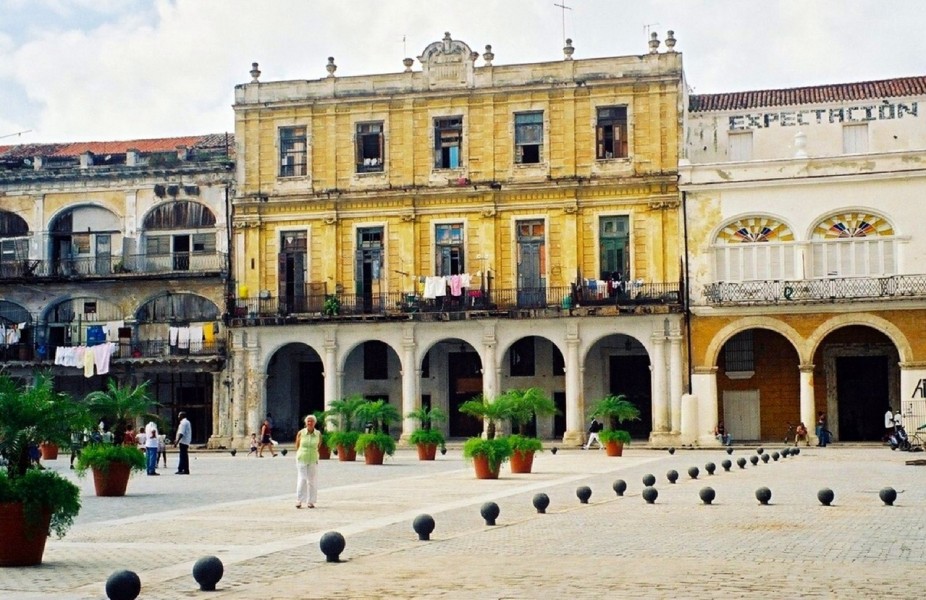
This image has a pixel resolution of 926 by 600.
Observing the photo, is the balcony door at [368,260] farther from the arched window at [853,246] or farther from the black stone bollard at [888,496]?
the black stone bollard at [888,496]

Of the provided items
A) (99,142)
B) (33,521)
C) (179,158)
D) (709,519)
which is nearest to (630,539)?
(709,519)

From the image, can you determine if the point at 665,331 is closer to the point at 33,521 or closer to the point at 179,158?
the point at 179,158

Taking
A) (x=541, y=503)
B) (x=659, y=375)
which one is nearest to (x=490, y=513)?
(x=541, y=503)

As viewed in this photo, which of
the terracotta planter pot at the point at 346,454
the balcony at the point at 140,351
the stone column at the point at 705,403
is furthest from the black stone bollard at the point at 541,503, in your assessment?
the balcony at the point at 140,351

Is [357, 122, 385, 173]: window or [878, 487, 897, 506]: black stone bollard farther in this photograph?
[357, 122, 385, 173]: window

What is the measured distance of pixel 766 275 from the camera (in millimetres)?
46219

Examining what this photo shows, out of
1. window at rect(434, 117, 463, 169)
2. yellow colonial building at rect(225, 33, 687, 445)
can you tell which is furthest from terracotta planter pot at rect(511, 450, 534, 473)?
window at rect(434, 117, 463, 169)

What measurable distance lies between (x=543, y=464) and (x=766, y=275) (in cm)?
1543

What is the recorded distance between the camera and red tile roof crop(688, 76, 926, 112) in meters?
49.0

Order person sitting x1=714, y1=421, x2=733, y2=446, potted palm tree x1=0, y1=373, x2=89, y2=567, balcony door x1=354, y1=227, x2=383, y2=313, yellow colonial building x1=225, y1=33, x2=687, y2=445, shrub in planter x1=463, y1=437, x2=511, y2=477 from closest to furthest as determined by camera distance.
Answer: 1. potted palm tree x1=0, y1=373, x2=89, y2=567
2. shrub in planter x1=463, y1=437, x2=511, y2=477
3. person sitting x1=714, y1=421, x2=733, y2=446
4. yellow colonial building x1=225, y1=33, x2=687, y2=445
5. balcony door x1=354, y1=227, x2=383, y2=313

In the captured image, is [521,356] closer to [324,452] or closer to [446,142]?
[446,142]

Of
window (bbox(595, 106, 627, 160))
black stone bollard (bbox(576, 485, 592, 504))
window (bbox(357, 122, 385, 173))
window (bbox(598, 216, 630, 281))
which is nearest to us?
black stone bollard (bbox(576, 485, 592, 504))

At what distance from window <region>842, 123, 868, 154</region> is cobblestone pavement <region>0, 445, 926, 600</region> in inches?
926

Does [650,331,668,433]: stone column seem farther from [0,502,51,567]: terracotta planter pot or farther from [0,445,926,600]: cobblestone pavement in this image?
[0,502,51,567]: terracotta planter pot
